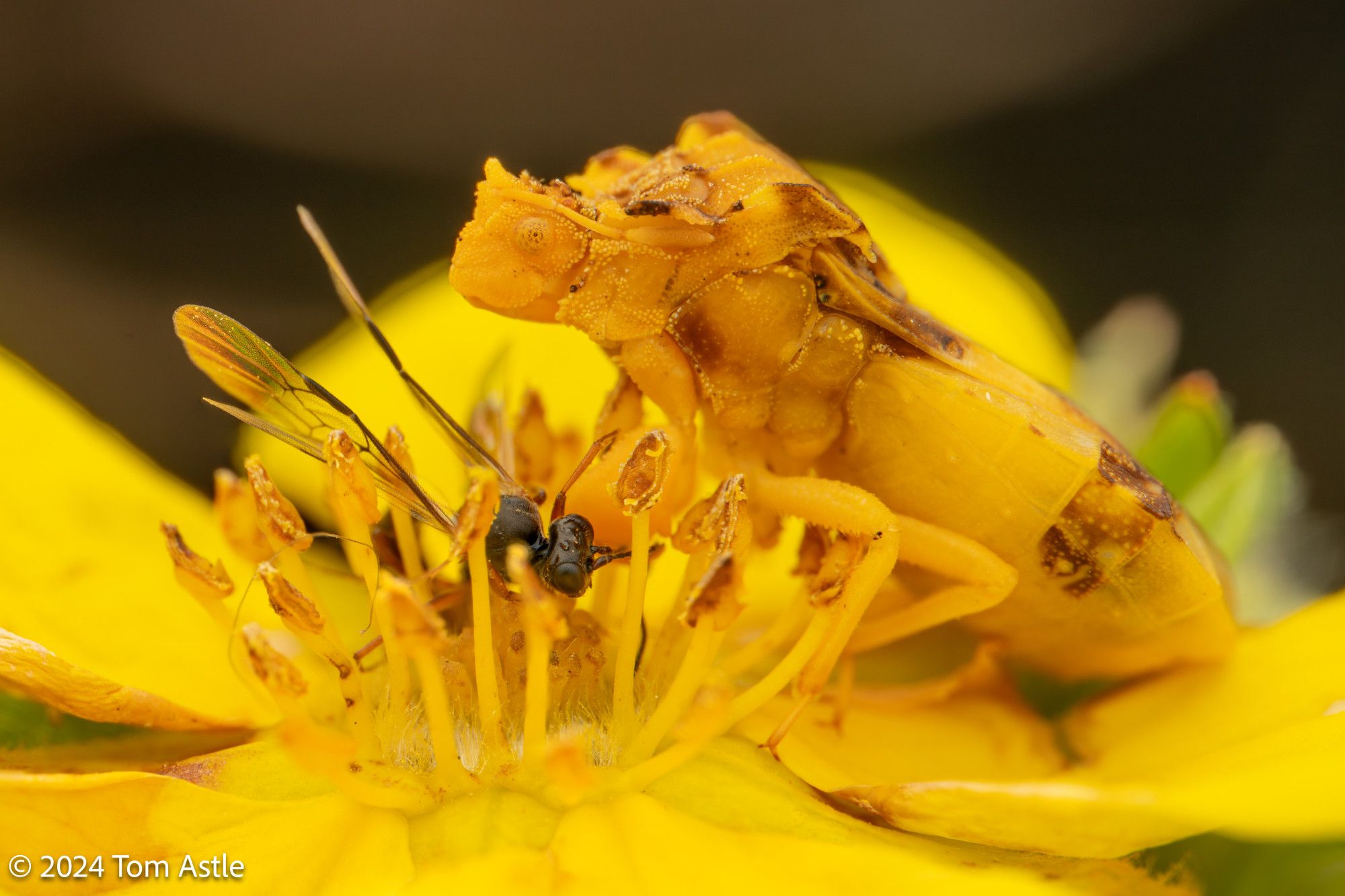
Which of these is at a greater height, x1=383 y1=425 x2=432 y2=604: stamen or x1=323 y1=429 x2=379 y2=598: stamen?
x1=383 y1=425 x2=432 y2=604: stamen

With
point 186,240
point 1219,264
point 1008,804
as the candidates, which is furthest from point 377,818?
point 1219,264

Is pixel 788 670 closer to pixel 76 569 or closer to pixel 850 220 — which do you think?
pixel 850 220

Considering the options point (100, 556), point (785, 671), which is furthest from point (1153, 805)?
point (100, 556)

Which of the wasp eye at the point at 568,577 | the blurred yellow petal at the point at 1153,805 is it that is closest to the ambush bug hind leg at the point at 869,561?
the blurred yellow petal at the point at 1153,805

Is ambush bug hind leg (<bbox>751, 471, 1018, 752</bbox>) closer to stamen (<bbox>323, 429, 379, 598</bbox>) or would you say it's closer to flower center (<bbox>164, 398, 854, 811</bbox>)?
flower center (<bbox>164, 398, 854, 811</bbox>)

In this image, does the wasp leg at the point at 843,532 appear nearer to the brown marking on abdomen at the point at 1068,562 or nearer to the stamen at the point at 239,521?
the brown marking on abdomen at the point at 1068,562

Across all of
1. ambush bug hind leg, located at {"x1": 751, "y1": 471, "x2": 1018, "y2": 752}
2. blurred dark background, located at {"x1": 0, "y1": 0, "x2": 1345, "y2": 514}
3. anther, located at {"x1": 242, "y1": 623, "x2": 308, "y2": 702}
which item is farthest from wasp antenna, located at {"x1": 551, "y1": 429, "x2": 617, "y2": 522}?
blurred dark background, located at {"x1": 0, "y1": 0, "x2": 1345, "y2": 514}
